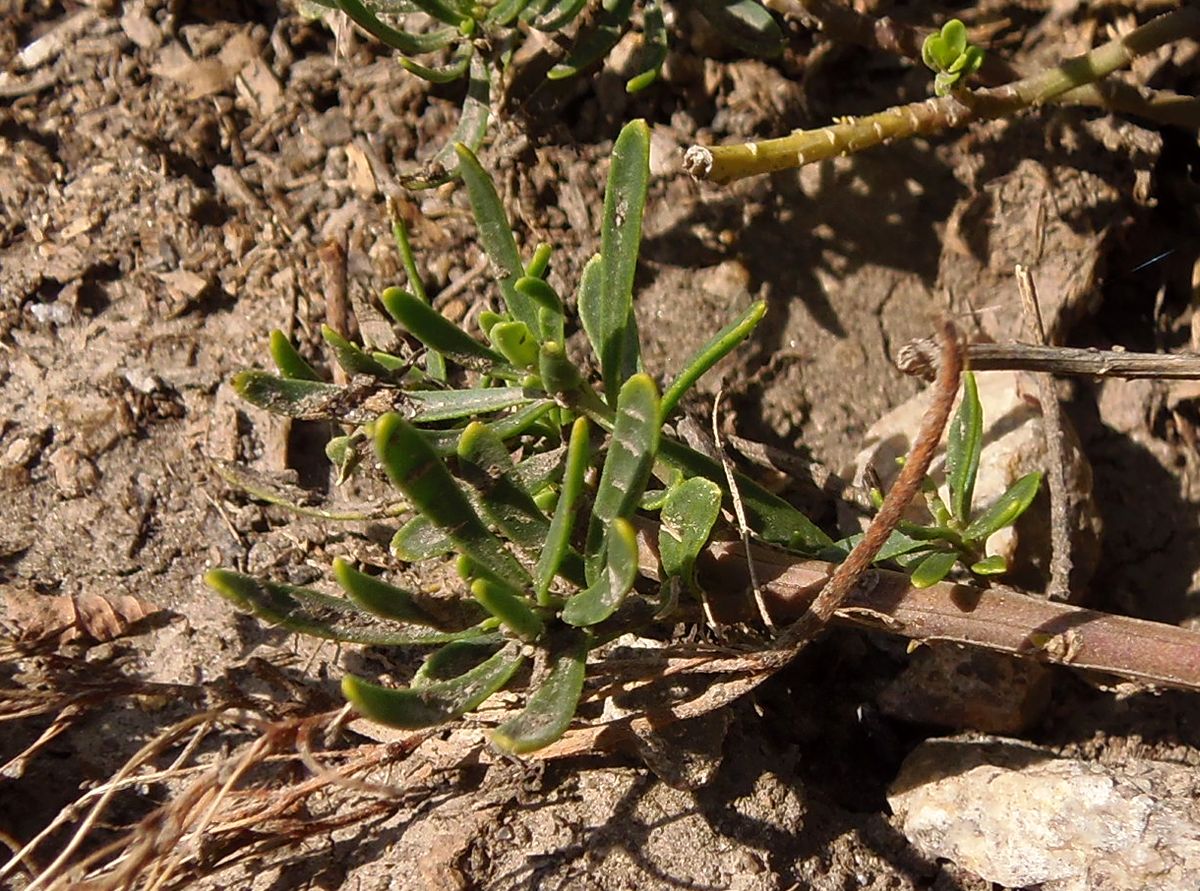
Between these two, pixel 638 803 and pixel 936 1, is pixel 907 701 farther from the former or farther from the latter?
pixel 936 1

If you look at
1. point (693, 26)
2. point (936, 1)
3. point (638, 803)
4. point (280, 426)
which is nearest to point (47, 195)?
point (280, 426)

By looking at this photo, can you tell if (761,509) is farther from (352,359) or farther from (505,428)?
(352,359)

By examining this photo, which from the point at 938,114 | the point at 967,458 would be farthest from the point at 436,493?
the point at 938,114

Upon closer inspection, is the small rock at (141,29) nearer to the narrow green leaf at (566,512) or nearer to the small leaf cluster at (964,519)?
the narrow green leaf at (566,512)

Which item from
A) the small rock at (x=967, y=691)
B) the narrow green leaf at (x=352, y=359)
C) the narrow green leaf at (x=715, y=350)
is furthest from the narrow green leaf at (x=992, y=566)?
the narrow green leaf at (x=352, y=359)

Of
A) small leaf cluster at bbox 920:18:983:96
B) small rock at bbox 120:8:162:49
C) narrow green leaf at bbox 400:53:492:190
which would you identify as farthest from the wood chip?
→ small leaf cluster at bbox 920:18:983:96

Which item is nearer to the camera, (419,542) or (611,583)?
(611,583)
